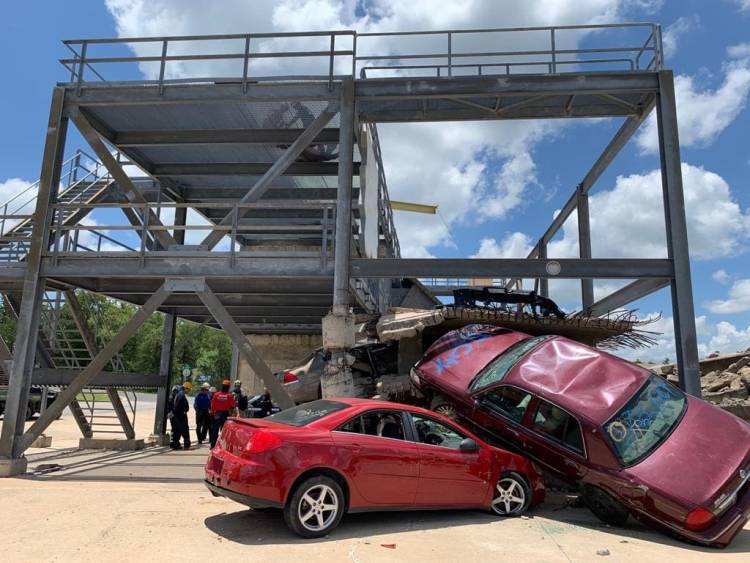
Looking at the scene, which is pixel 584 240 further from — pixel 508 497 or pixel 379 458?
pixel 379 458

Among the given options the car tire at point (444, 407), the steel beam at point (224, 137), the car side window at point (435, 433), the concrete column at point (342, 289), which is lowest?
the car side window at point (435, 433)

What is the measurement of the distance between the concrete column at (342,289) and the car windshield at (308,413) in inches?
97.3

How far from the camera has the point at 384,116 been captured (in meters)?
11.5

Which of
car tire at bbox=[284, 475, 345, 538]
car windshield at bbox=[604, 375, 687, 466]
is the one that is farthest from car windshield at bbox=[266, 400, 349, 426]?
car windshield at bbox=[604, 375, 687, 466]

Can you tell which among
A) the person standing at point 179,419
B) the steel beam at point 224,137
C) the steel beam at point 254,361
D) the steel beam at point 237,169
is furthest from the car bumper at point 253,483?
the person standing at point 179,419

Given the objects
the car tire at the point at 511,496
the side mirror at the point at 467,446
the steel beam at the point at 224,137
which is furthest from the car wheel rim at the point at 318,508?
the steel beam at the point at 224,137

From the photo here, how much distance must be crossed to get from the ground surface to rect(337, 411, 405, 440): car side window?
93cm

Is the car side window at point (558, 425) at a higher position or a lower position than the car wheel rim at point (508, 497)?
higher

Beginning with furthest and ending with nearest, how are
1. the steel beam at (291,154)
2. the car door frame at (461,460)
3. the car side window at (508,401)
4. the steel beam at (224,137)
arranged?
the steel beam at (224,137), the steel beam at (291,154), the car side window at (508,401), the car door frame at (461,460)

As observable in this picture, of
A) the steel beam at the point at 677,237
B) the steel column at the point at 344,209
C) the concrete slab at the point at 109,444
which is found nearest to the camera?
the steel beam at the point at 677,237

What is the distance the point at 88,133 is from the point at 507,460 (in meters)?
9.27

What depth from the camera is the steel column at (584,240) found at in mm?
12883

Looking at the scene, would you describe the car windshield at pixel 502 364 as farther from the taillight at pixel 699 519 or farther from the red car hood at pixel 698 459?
the taillight at pixel 699 519

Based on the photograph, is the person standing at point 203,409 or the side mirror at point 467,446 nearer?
the side mirror at point 467,446
